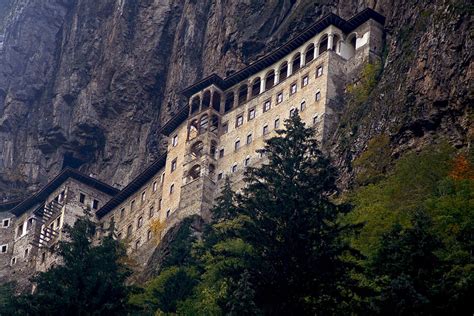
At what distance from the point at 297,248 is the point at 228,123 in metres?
35.6

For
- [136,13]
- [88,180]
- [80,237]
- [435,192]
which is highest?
[136,13]

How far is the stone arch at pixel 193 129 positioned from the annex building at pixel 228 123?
2.8 inches

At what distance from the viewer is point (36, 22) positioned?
365 feet

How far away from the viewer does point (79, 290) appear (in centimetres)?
3888

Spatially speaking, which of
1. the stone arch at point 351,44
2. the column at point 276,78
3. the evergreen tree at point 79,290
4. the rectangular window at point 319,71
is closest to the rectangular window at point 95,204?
the column at point 276,78

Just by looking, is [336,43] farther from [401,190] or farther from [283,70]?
[401,190]

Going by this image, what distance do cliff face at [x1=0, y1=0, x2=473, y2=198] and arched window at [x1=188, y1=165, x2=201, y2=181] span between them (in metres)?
11.7

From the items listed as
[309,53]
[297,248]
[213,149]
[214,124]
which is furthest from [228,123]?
[297,248]

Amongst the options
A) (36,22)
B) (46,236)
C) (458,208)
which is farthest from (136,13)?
(458,208)

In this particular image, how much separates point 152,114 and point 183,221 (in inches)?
1006

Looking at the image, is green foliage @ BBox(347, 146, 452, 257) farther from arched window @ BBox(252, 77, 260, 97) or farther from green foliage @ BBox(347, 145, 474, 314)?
arched window @ BBox(252, 77, 260, 97)

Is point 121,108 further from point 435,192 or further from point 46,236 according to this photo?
point 435,192

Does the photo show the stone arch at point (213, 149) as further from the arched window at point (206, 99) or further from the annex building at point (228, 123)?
A: the arched window at point (206, 99)

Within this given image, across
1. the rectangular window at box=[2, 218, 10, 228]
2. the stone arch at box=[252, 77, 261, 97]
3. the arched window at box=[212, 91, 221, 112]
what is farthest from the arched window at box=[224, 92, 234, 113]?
the rectangular window at box=[2, 218, 10, 228]
